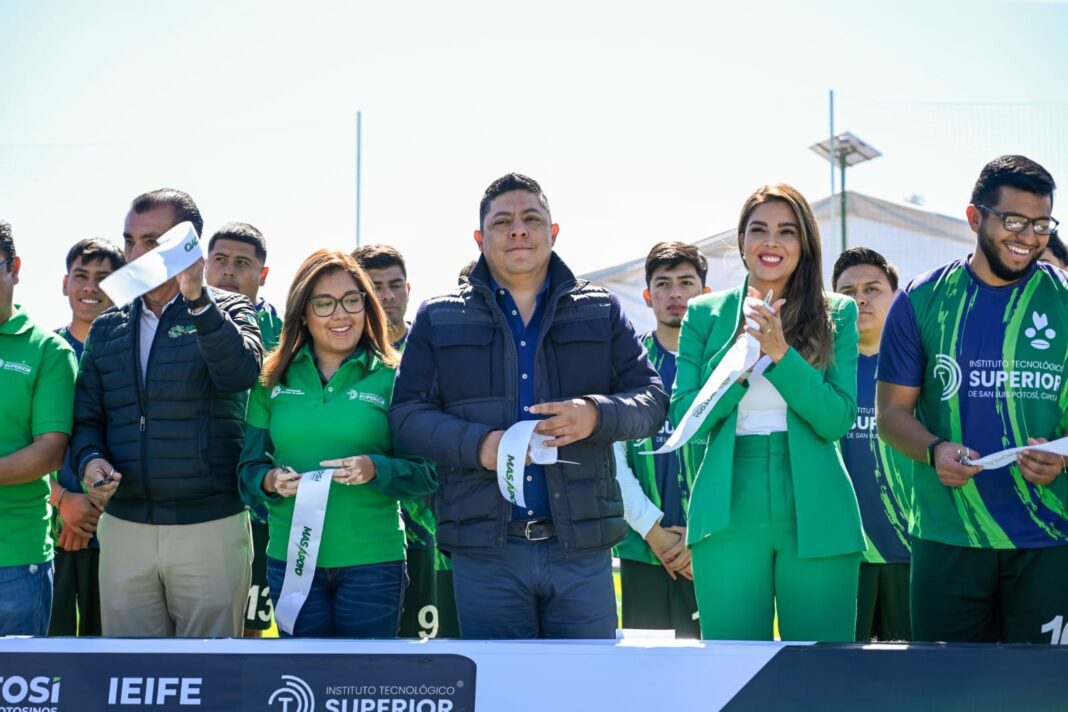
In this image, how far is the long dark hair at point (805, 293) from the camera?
126 inches

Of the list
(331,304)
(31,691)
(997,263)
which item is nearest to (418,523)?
(331,304)

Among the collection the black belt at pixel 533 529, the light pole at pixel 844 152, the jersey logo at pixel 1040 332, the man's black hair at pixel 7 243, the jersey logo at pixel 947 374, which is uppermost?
the light pole at pixel 844 152

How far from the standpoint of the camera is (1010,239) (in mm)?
3225

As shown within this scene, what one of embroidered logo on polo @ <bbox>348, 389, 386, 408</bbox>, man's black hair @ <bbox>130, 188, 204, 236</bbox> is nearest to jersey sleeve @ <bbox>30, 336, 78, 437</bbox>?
man's black hair @ <bbox>130, 188, 204, 236</bbox>

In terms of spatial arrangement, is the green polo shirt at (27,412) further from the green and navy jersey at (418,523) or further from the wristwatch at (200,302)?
the green and navy jersey at (418,523)

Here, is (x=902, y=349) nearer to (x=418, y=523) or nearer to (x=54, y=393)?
(x=418, y=523)

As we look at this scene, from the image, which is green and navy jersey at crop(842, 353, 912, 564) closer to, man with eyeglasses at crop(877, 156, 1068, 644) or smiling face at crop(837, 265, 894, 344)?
smiling face at crop(837, 265, 894, 344)

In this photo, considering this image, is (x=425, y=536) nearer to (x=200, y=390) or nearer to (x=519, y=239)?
(x=200, y=390)

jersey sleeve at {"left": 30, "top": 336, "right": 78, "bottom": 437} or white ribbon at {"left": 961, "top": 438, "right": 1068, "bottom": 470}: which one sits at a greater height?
jersey sleeve at {"left": 30, "top": 336, "right": 78, "bottom": 437}

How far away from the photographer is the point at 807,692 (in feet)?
7.97

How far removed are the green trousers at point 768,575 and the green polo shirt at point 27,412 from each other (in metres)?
2.27

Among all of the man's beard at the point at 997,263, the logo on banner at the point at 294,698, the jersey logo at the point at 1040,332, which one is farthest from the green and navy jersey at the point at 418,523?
the jersey logo at the point at 1040,332

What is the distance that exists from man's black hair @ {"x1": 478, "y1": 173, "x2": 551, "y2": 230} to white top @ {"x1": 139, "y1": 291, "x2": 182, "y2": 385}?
4.00ft

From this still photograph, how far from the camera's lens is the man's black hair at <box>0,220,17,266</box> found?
3607 millimetres
